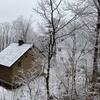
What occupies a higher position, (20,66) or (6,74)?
(20,66)

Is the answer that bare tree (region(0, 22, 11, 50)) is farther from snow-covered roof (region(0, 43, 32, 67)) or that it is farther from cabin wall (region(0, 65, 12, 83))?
cabin wall (region(0, 65, 12, 83))

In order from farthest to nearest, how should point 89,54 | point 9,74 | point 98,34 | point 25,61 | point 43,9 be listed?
point 25,61, point 9,74, point 89,54, point 43,9, point 98,34

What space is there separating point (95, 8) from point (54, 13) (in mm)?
3150

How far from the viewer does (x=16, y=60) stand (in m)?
15.9

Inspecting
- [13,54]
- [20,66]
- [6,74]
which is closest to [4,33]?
[13,54]

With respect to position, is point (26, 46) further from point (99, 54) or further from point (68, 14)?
point (99, 54)

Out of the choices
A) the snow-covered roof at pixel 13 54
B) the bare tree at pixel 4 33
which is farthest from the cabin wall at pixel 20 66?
the bare tree at pixel 4 33

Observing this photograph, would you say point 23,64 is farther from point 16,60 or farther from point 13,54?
point 13,54

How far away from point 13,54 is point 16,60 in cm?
172

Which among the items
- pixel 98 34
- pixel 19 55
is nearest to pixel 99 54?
pixel 98 34

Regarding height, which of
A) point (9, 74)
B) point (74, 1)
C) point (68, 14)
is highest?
point (74, 1)

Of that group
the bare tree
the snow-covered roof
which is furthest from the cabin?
the bare tree

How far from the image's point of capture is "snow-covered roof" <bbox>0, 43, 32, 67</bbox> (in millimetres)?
16288

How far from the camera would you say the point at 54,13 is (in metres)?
10.4
